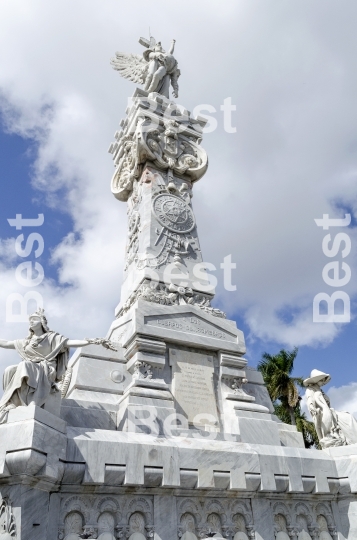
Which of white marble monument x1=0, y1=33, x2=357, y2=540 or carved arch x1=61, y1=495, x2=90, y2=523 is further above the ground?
white marble monument x1=0, y1=33, x2=357, y2=540

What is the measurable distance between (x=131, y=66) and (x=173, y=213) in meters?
7.71

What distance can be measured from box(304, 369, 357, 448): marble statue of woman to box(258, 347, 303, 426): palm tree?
2189 cm

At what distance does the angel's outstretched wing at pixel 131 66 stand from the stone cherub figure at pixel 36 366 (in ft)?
39.5

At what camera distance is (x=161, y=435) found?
28.6ft

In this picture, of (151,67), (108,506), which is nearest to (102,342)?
(108,506)

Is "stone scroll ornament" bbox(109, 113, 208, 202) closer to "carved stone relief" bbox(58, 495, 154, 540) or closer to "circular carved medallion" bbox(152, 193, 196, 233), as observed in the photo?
"circular carved medallion" bbox(152, 193, 196, 233)

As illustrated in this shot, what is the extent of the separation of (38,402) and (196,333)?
4682mm

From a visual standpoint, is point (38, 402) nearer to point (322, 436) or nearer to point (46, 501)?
point (46, 501)

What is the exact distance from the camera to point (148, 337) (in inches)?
408

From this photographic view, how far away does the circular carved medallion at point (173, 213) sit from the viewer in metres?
13.5

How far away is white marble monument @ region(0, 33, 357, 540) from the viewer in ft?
21.8

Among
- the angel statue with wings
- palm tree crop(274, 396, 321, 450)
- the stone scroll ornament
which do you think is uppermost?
the angel statue with wings

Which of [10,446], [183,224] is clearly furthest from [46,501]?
[183,224]

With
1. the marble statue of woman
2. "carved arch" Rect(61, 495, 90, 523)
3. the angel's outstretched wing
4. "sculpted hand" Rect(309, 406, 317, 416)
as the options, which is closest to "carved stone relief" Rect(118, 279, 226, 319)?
the marble statue of woman
